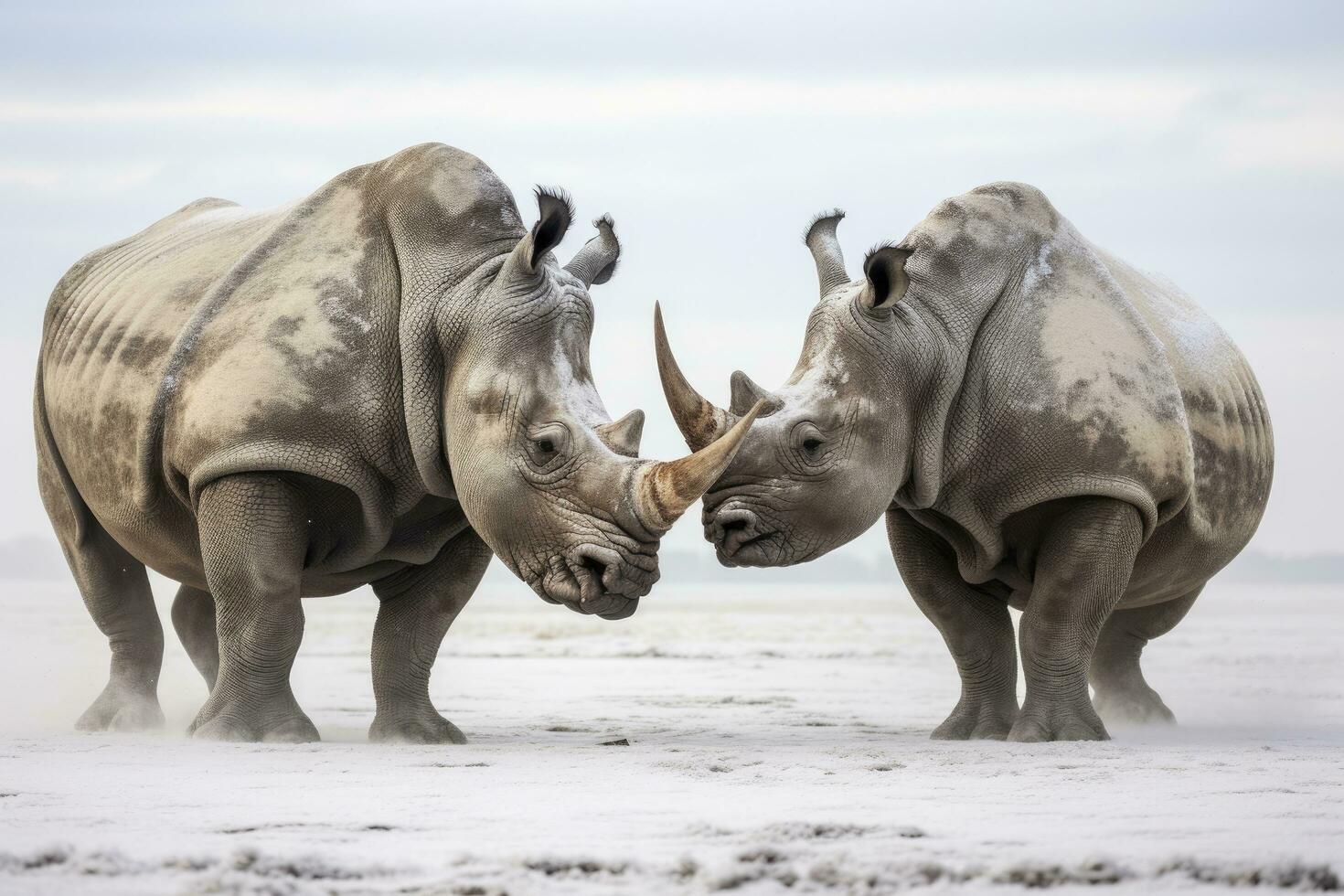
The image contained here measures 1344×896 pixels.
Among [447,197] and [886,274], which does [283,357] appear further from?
[886,274]

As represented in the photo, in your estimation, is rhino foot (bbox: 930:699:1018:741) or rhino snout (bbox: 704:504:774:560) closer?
rhino snout (bbox: 704:504:774:560)

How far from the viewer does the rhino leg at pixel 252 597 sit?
8906 mm

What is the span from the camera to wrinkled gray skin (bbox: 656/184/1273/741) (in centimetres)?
924

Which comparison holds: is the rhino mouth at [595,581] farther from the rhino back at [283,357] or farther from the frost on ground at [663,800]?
the rhino back at [283,357]

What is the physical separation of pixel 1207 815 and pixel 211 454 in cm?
466

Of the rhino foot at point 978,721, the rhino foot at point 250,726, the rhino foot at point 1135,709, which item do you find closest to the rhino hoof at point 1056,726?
the rhino foot at point 978,721

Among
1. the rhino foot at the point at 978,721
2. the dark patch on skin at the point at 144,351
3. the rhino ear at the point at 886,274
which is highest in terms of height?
the rhino ear at the point at 886,274

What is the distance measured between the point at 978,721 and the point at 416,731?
2927 mm

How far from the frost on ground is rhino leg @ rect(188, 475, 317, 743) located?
0.29 metres

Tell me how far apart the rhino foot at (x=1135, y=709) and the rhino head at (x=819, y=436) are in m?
3.31

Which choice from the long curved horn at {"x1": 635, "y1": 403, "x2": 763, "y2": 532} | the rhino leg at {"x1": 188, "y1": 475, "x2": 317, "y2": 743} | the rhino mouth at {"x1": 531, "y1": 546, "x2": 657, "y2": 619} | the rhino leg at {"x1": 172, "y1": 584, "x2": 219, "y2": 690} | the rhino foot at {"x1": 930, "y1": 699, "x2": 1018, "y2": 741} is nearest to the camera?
the long curved horn at {"x1": 635, "y1": 403, "x2": 763, "y2": 532}

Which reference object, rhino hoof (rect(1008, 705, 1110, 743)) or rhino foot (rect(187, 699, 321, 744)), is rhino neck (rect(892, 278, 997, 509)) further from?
rhino foot (rect(187, 699, 321, 744))

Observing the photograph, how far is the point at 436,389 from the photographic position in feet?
A: 29.8

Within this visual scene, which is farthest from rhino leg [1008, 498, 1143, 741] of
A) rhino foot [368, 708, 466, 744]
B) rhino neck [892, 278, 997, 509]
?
rhino foot [368, 708, 466, 744]
